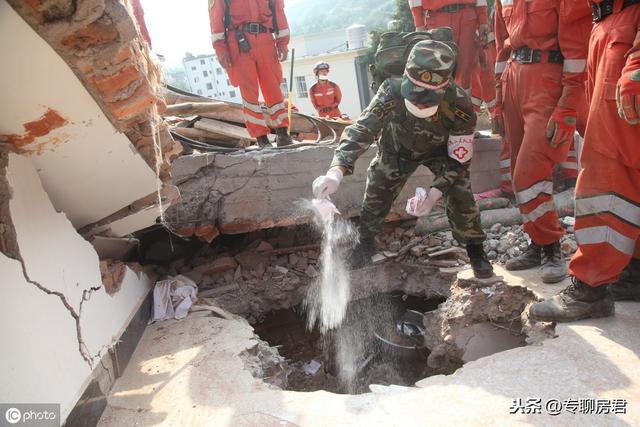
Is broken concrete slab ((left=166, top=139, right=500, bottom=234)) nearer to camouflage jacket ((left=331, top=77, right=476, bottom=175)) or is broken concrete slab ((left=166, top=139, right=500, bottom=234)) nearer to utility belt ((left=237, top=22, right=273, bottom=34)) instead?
camouflage jacket ((left=331, top=77, right=476, bottom=175))

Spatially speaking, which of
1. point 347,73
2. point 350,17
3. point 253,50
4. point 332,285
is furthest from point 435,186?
point 350,17

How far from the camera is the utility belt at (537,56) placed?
104 inches

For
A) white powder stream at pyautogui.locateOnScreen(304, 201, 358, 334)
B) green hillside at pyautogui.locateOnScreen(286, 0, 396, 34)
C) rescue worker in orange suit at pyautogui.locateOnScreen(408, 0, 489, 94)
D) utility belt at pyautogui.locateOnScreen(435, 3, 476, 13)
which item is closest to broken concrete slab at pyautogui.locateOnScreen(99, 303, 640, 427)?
white powder stream at pyautogui.locateOnScreen(304, 201, 358, 334)

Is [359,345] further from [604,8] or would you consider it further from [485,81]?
[485,81]

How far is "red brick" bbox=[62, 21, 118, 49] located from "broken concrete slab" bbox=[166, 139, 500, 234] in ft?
7.28

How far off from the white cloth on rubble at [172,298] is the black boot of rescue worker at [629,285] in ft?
9.35

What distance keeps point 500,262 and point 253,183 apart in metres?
2.22

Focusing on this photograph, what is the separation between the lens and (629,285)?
2291 mm

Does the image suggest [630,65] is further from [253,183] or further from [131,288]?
[131,288]

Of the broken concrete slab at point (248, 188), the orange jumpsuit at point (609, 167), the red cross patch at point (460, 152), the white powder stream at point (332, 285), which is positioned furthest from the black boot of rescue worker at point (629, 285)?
the broken concrete slab at point (248, 188)

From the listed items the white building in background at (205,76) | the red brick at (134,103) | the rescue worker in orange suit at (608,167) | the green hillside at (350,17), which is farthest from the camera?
the green hillside at (350,17)

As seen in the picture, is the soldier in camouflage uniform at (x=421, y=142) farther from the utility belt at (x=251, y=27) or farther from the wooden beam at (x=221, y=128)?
the wooden beam at (x=221, y=128)

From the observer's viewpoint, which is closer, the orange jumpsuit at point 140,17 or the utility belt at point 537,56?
the utility belt at point 537,56

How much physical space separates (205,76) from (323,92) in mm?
44679
